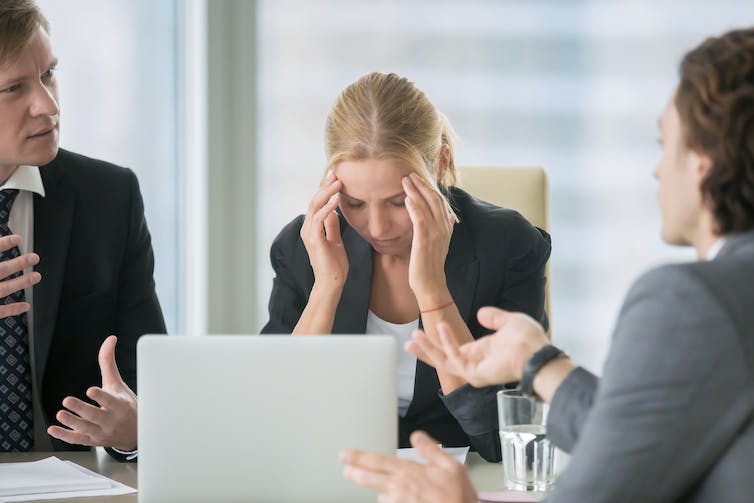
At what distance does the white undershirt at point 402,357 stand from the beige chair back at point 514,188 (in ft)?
1.39

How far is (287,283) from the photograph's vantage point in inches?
88.3

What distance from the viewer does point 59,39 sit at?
9.95ft

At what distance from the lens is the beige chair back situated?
240cm

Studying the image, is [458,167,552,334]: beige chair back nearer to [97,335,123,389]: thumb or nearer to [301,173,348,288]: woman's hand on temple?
[301,173,348,288]: woman's hand on temple

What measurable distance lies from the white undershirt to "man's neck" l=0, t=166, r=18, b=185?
2.70ft

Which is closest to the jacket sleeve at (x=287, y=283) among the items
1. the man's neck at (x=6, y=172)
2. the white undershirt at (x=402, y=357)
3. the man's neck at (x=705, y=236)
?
the white undershirt at (x=402, y=357)

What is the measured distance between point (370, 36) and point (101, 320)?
84.3 inches

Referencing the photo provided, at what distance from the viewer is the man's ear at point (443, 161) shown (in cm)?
220

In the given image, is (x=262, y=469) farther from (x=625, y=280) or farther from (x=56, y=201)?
(x=625, y=280)

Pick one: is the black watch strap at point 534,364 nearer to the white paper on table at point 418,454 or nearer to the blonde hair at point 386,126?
the white paper on table at point 418,454

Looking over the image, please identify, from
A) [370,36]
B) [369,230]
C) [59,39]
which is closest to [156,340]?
[369,230]

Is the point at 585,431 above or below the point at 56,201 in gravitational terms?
below

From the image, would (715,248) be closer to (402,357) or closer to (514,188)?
(402,357)

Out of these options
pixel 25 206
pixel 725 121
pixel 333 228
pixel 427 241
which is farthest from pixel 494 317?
pixel 25 206
